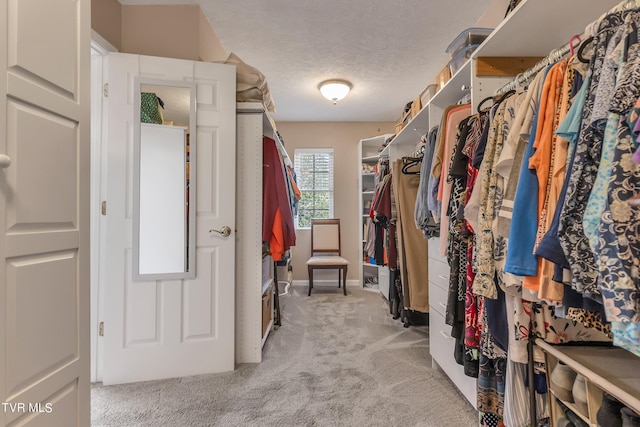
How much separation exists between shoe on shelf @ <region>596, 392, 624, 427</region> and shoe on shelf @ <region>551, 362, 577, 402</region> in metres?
0.12

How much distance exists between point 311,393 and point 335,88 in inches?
109

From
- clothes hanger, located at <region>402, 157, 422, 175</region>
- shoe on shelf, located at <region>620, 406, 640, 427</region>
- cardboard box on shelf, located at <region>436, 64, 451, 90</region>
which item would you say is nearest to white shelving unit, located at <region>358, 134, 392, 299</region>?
clothes hanger, located at <region>402, 157, 422, 175</region>

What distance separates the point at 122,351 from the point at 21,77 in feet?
5.29

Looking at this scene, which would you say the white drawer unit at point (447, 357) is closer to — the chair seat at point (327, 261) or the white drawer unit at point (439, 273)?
the white drawer unit at point (439, 273)

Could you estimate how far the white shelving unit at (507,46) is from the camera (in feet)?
3.49

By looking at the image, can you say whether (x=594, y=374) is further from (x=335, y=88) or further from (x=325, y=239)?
(x=325, y=239)

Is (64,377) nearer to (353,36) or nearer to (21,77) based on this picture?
(21,77)

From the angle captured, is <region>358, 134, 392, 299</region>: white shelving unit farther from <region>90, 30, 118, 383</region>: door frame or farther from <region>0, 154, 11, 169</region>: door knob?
<region>0, 154, 11, 169</region>: door knob

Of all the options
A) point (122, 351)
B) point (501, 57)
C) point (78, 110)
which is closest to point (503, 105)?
point (501, 57)

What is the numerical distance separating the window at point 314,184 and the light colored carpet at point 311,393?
2.46 meters

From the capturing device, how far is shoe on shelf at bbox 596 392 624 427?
2.64ft

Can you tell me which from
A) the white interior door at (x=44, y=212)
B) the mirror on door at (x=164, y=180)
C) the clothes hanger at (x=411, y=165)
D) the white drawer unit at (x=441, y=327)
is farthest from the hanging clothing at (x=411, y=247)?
the white interior door at (x=44, y=212)

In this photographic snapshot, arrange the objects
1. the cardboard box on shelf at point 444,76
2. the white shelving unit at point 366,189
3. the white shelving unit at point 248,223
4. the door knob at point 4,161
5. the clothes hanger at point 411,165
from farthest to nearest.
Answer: the white shelving unit at point 366,189 < the clothes hanger at point 411,165 < the white shelving unit at point 248,223 < the cardboard box on shelf at point 444,76 < the door knob at point 4,161

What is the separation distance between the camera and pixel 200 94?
1.90m
